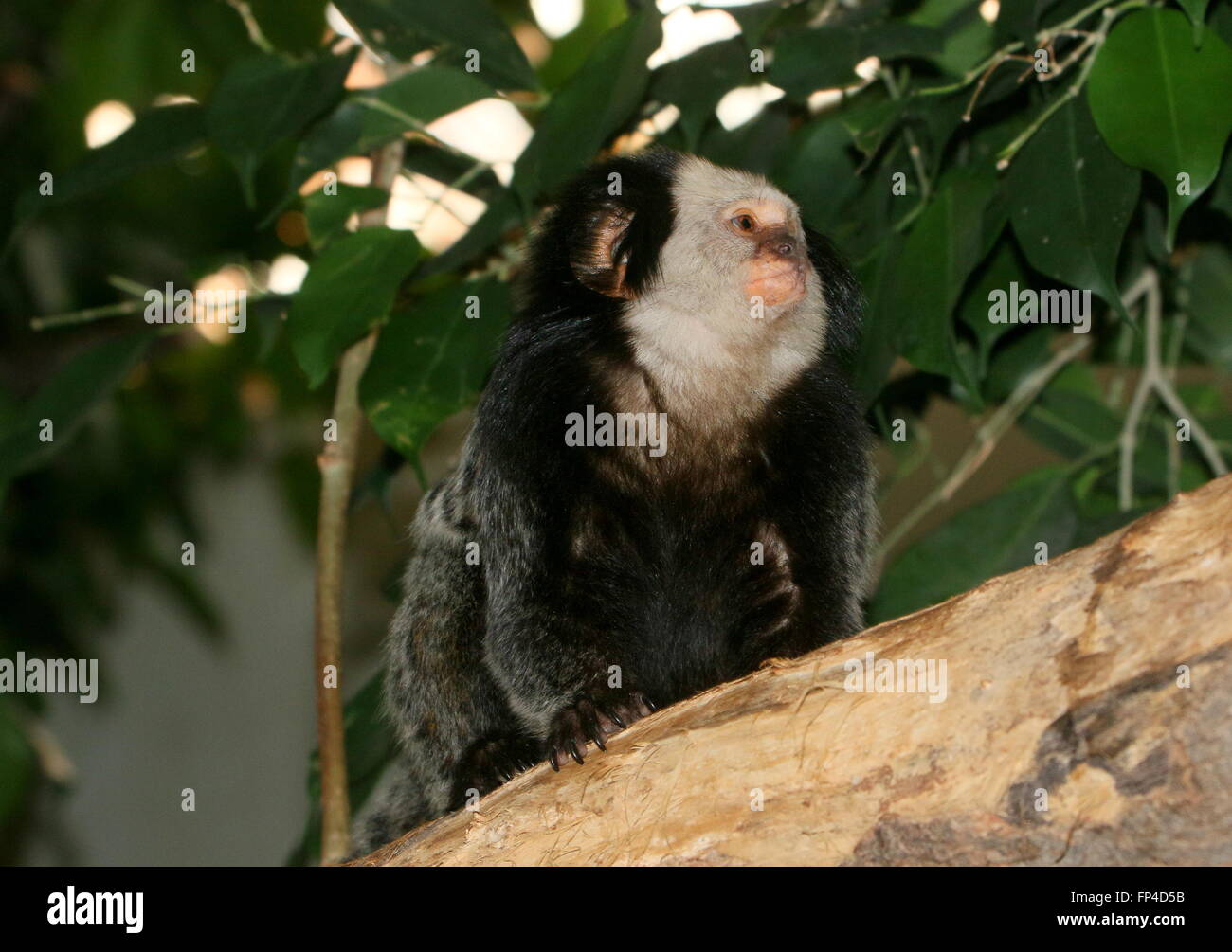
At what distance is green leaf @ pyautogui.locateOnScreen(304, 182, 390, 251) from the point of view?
3.19m

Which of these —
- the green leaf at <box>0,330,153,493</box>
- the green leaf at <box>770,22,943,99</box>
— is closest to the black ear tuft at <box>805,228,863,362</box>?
the green leaf at <box>770,22,943,99</box>

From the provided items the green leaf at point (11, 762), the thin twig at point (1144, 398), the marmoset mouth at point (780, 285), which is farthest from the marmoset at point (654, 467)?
the green leaf at point (11, 762)

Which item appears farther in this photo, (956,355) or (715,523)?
(715,523)

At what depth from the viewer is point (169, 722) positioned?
25.0 ft

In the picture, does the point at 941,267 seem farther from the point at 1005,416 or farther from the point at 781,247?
the point at 1005,416

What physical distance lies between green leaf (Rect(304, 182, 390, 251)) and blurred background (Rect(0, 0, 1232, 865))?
10 millimetres

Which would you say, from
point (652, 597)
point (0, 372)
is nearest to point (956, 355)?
point (652, 597)

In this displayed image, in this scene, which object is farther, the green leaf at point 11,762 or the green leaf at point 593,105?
the green leaf at point 11,762

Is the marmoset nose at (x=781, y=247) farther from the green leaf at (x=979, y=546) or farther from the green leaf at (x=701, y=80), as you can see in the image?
the green leaf at (x=979, y=546)

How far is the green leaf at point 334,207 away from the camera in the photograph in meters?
3.19

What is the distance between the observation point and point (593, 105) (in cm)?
286

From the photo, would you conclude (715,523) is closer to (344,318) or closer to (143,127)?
(344,318)

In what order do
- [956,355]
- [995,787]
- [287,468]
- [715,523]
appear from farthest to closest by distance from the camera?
[287,468]
[715,523]
[956,355]
[995,787]

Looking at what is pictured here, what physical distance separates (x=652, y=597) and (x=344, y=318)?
3.06ft
